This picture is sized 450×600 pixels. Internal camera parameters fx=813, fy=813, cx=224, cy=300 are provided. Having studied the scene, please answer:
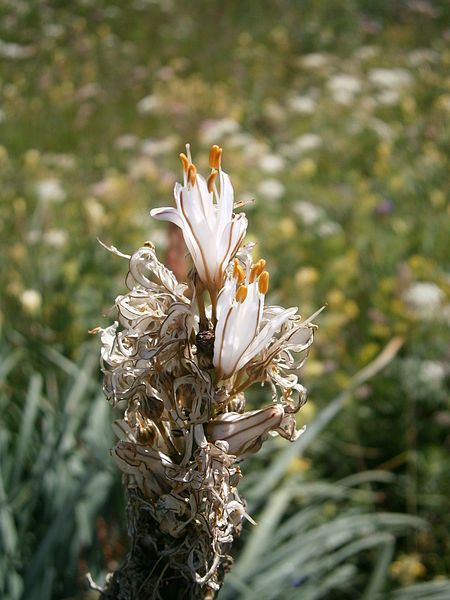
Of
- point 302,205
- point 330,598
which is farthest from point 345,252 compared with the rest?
point 330,598

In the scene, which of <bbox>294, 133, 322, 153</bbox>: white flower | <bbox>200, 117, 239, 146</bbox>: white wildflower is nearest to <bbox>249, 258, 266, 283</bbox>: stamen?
<bbox>200, 117, 239, 146</bbox>: white wildflower

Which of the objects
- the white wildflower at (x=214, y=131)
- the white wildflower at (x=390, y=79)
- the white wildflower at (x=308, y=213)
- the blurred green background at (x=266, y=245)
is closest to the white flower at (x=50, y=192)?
the blurred green background at (x=266, y=245)

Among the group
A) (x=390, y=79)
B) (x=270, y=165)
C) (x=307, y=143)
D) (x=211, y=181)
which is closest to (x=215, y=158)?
(x=211, y=181)

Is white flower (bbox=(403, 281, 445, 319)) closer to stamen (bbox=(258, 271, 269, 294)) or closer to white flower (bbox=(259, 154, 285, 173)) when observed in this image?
white flower (bbox=(259, 154, 285, 173))

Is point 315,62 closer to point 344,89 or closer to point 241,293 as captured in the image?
point 344,89

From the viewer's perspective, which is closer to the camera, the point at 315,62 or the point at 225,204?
the point at 225,204

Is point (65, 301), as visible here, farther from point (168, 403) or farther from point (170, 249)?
point (168, 403)
